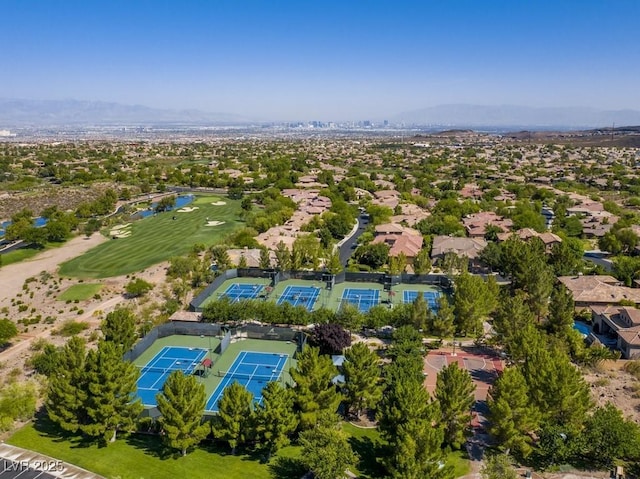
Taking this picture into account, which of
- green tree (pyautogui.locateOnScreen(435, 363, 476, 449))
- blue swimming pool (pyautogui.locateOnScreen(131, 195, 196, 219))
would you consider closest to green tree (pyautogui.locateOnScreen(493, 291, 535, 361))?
green tree (pyautogui.locateOnScreen(435, 363, 476, 449))

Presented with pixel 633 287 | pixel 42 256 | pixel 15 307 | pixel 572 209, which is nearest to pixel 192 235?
pixel 42 256

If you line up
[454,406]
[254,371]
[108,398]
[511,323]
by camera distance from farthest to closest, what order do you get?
[511,323] < [254,371] < [108,398] < [454,406]

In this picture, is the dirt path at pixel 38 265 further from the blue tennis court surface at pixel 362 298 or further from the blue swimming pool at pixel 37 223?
the blue tennis court surface at pixel 362 298

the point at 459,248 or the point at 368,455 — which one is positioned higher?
the point at 459,248

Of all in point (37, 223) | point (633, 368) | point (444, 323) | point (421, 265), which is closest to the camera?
point (633, 368)

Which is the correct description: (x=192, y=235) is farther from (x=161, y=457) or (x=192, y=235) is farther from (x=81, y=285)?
(x=161, y=457)

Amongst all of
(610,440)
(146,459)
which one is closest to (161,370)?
(146,459)

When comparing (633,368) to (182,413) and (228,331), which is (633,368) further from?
(182,413)
